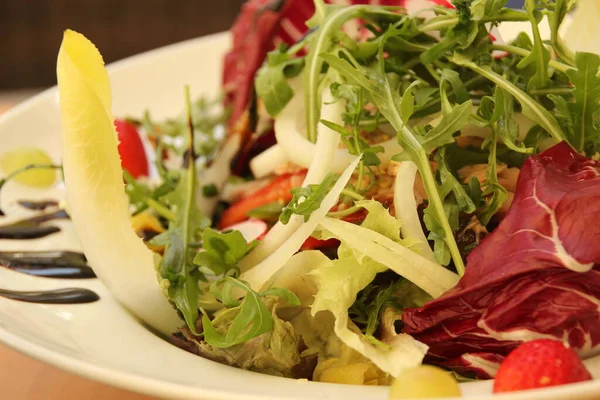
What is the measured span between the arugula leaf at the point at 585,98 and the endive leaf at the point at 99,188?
2.46ft

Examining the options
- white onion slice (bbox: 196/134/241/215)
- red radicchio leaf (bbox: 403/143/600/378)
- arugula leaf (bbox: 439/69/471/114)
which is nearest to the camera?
red radicchio leaf (bbox: 403/143/600/378)

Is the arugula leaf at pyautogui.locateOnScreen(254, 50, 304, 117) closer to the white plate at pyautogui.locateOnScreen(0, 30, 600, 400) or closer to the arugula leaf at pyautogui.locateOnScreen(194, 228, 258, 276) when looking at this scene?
the arugula leaf at pyautogui.locateOnScreen(194, 228, 258, 276)

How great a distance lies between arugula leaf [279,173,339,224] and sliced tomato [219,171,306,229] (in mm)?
215

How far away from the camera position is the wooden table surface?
1.20 m

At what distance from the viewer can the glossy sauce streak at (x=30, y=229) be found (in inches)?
61.5

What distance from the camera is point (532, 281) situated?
0.99 m

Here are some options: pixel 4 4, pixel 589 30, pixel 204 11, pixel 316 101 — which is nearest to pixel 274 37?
pixel 316 101

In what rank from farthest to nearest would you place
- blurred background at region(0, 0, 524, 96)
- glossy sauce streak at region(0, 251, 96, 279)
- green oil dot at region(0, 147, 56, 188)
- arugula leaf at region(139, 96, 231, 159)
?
blurred background at region(0, 0, 524, 96) → arugula leaf at region(139, 96, 231, 159) → green oil dot at region(0, 147, 56, 188) → glossy sauce streak at region(0, 251, 96, 279)

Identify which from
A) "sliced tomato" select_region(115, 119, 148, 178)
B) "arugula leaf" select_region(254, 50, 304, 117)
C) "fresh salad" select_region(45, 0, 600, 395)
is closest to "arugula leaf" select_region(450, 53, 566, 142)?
"fresh salad" select_region(45, 0, 600, 395)

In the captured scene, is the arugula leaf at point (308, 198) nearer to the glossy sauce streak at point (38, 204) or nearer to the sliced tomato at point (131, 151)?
the glossy sauce streak at point (38, 204)

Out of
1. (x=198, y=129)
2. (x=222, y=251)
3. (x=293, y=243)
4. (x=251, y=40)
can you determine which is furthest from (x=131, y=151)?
(x=293, y=243)

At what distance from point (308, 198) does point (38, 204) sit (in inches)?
35.6

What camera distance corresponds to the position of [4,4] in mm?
4391

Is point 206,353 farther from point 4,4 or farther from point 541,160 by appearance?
point 4,4
